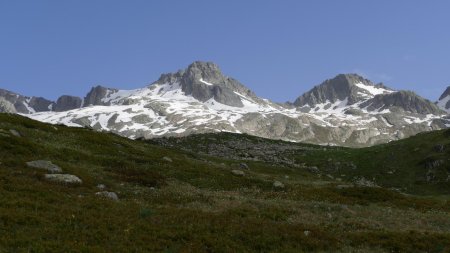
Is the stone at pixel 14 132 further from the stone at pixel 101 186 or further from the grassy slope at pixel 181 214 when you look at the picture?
the stone at pixel 101 186

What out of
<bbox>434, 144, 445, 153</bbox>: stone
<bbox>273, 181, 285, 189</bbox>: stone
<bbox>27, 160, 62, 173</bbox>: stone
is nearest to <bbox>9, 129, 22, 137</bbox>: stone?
<bbox>27, 160, 62, 173</bbox>: stone

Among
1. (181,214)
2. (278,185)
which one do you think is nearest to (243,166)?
(278,185)

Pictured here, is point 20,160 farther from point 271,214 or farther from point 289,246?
point 289,246

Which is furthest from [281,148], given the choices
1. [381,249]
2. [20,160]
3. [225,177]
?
[381,249]

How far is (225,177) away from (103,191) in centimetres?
1608

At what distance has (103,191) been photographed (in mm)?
26672

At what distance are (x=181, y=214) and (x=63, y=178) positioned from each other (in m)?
9.45

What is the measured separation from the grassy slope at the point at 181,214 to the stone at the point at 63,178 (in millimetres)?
608

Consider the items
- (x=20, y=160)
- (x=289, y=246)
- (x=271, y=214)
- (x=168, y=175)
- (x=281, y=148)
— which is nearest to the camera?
(x=289, y=246)

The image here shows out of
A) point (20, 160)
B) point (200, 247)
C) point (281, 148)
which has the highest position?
point (281, 148)

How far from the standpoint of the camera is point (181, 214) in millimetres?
22375

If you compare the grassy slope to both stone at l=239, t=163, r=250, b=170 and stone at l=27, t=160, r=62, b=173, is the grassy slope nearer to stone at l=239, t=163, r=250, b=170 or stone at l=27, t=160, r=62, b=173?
stone at l=27, t=160, r=62, b=173

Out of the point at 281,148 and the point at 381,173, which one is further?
the point at 281,148

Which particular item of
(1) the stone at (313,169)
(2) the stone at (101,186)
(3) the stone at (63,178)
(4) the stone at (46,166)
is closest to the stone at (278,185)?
(2) the stone at (101,186)
